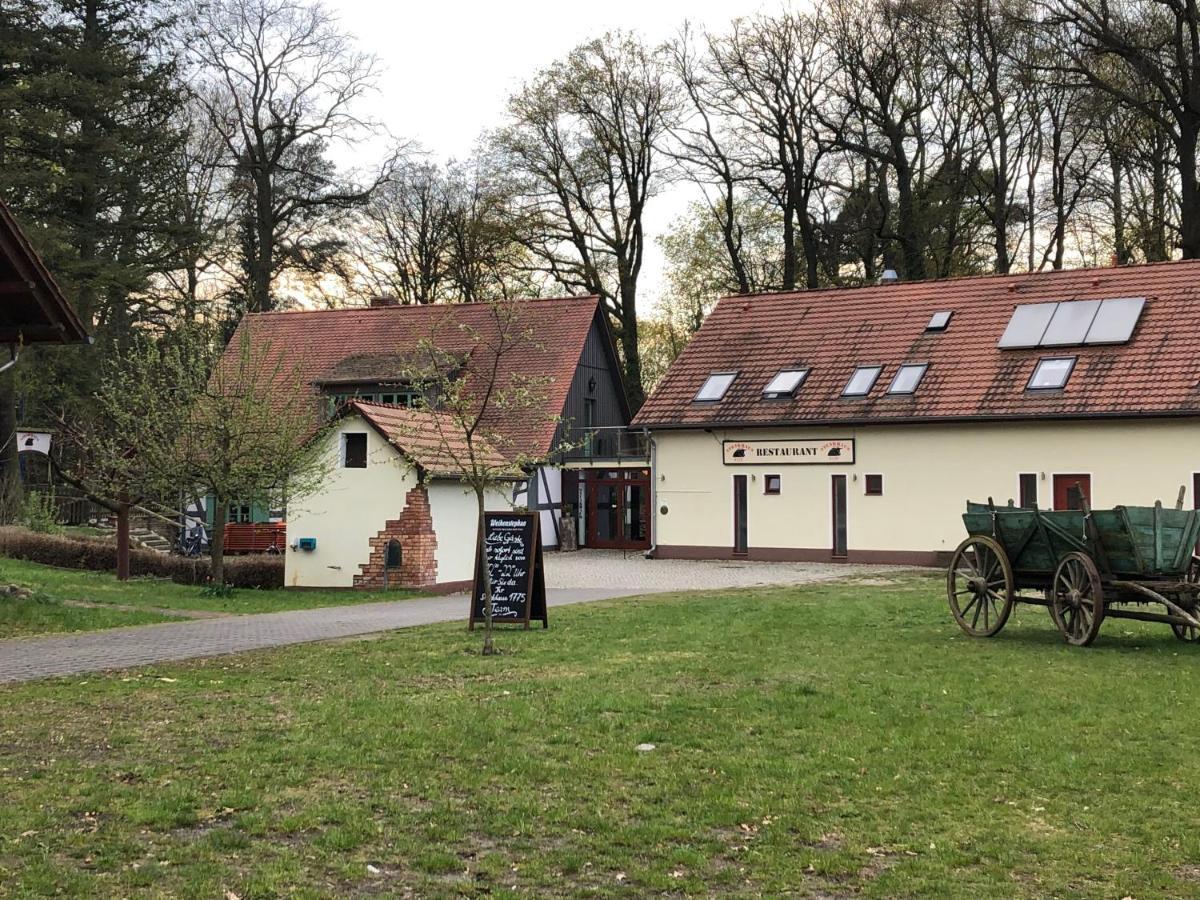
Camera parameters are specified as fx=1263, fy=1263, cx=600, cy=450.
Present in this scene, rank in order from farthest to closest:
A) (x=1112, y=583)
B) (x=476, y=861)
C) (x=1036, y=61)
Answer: (x=1036, y=61) < (x=1112, y=583) < (x=476, y=861)

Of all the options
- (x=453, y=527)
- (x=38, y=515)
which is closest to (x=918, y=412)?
(x=453, y=527)

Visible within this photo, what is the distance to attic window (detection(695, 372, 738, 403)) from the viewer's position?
31.2m

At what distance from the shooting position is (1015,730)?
27.5 ft

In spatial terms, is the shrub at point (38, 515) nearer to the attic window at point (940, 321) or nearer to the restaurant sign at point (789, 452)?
the restaurant sign at point (789, 452)

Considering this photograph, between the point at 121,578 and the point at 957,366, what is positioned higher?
the point at 957,366

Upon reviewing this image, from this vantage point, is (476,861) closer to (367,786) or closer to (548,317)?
(367,786)

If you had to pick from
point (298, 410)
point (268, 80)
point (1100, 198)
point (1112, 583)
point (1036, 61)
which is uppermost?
point (268, 80)

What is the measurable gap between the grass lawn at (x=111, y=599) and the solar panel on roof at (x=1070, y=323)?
15.7 m

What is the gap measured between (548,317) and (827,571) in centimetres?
1581

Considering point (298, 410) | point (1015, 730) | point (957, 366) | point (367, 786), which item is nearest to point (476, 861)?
point (367, 786)

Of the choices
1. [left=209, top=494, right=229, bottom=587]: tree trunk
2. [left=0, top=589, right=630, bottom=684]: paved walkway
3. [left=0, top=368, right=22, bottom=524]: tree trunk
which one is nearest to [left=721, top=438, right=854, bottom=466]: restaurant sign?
[left=0, top=589, right=630, bottom=684]: paved walkway

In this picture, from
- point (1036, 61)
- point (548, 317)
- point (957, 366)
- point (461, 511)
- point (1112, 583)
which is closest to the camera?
point (1112, 583)

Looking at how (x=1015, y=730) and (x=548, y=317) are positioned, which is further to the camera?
(x=548, y=317)

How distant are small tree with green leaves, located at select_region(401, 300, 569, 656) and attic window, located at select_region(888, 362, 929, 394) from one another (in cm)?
800
